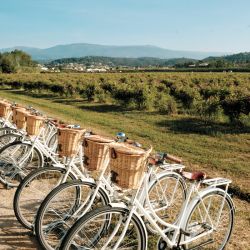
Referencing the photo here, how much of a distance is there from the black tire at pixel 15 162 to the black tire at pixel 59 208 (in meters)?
1.47

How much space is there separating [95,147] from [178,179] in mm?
1219

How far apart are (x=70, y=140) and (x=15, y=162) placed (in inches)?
75.0

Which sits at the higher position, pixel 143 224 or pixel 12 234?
pixel 143 224

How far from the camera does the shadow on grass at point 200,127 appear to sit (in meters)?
12.6

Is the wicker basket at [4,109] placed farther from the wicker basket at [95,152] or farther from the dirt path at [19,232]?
the wicker basket at [95,152]

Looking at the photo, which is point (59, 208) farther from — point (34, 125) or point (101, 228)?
point (34, 125)

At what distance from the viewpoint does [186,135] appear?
1230 cm

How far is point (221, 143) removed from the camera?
36.7ft

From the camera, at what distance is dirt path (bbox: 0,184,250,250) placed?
4656 mm

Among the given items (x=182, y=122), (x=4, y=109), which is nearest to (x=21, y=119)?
(x=4, y=109)

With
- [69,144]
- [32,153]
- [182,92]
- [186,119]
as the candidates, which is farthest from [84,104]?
[69,144]

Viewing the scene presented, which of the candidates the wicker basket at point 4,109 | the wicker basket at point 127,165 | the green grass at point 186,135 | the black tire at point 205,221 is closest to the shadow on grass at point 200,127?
the green grass at point 186,135

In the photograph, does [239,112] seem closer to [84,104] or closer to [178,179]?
[84,104]

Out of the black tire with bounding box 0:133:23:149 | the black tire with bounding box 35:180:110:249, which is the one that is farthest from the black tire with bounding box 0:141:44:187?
the black tire with bounding box 35:180:110:249
